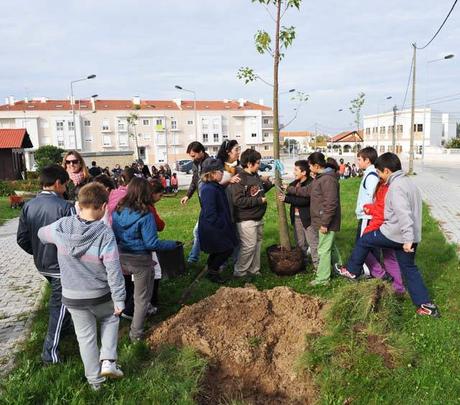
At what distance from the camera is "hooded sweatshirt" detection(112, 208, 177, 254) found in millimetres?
4223

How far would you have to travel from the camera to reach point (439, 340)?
416cm

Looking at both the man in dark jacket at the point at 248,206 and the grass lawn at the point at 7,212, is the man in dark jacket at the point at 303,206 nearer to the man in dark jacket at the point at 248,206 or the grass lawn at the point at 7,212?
the man in dark jacket at the point at 248,206

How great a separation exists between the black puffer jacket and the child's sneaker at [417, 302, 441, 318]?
3631mm

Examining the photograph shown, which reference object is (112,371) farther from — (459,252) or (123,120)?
(123,120)

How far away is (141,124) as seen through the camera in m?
87.6

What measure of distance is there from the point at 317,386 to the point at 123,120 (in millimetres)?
86587

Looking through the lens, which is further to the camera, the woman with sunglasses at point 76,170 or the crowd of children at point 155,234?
the woman with sunglasses at point 76,170

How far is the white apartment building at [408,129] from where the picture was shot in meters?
81.4

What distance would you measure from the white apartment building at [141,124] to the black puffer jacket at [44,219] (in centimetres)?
7146

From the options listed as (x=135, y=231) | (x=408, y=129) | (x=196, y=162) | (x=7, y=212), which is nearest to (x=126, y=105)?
(x=408, y=129)

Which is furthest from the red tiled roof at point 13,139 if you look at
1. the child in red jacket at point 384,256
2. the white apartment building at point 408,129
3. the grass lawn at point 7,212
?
the white apartment building at point 408,129

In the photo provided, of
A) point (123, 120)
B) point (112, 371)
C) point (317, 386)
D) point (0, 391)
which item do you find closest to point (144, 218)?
point (112, 371)

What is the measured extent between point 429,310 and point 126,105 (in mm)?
88761

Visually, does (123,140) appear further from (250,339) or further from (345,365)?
(345,365)
